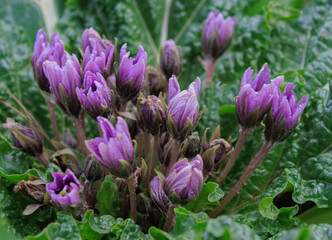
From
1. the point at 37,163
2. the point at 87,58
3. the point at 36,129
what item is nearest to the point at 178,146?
the point at 87,58

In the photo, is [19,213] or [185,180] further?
[19,213]

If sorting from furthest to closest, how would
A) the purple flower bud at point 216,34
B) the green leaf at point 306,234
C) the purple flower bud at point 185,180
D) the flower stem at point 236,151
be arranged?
the purple flower bud at point 216,34, the flower stem at point 236,151, the purple flower bud at point 185,180, the green leaf at point 306,234

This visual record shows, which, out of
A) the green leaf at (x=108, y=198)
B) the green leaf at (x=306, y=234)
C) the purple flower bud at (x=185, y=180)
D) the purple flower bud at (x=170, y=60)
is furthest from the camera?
the purple flower bud at (x=170, y=60)

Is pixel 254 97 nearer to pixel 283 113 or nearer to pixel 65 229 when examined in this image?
pixel 283 113

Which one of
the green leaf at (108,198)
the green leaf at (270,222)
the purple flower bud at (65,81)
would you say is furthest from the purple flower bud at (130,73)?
the green leaf at (270,222)

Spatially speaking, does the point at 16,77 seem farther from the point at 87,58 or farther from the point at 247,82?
the point at 247,82

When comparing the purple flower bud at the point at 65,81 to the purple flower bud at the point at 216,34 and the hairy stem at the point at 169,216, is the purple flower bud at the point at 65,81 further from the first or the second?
the purple flower bud at the point at 216,34

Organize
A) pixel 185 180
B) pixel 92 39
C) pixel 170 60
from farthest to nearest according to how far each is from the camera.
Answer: pixel 170 60, pixel 92 39, pixel 185 180

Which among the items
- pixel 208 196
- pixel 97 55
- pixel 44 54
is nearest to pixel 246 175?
pixel 208 196
